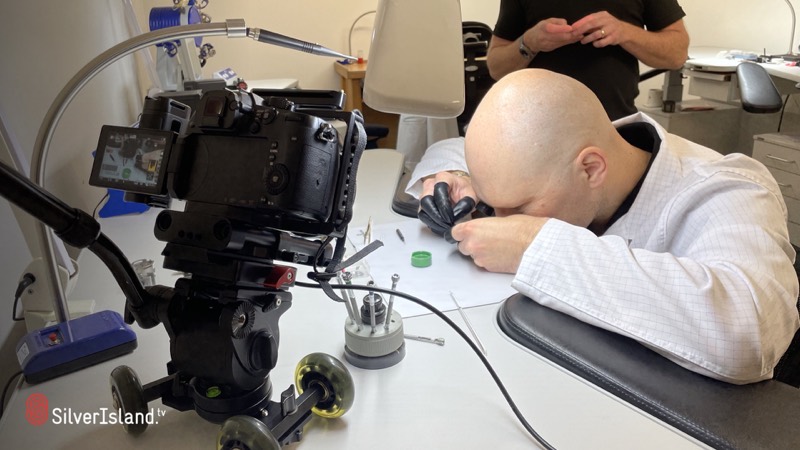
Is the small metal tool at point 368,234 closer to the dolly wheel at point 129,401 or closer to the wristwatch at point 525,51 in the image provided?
the dolly wheel at point 129,401

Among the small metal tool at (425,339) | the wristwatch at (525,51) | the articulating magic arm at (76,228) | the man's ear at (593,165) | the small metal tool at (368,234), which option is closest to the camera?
the articulating magic arm at (76,228)

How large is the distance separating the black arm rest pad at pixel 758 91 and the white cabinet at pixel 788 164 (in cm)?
30

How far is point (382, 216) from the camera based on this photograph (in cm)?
132

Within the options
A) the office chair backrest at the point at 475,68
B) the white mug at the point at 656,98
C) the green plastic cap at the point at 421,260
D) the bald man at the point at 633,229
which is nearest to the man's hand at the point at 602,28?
the office chair backrest at the point at 475,68

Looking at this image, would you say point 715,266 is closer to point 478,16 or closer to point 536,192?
point 536,192

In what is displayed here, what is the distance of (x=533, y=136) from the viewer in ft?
3.00

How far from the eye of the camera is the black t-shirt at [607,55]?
1737 mm

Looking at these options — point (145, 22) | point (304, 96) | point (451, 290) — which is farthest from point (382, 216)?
point (145, 22)

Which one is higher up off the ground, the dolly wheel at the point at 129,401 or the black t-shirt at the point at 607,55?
the black t-shirt at the point at 607,55

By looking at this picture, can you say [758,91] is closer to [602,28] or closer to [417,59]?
[602,28]

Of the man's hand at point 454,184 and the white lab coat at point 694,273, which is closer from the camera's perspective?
the white lab coat at point 694,273

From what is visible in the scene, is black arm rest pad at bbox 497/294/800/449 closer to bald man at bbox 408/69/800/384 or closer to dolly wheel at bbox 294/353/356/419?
bald man at bbox 408/69/800/384

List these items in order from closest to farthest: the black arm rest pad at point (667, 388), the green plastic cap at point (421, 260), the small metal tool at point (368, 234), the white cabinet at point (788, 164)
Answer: the black arm rest pad at point (667, 388) < the green plastic cap at point (421, 260) < the small metal tool at point (368, 234) < the white cabinet at point (788, 164)

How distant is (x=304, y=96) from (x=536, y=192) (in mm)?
467
